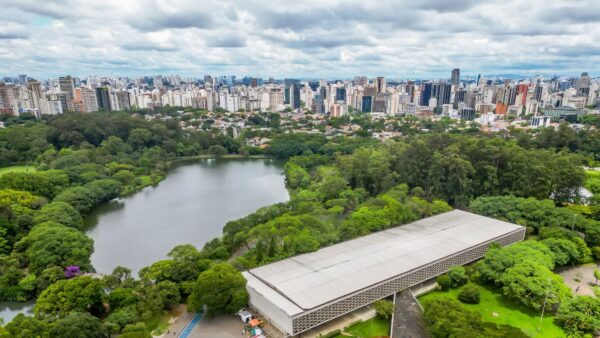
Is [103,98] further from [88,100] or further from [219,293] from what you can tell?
[219,293]

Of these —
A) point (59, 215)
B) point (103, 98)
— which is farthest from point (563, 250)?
point (103, 98)

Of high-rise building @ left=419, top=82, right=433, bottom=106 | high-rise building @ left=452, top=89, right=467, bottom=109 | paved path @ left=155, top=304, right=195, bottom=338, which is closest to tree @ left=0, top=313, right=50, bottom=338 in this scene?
paved path @ left=155, top=304, right=195, bottom=338

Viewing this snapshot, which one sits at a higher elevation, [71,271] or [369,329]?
[71,271]

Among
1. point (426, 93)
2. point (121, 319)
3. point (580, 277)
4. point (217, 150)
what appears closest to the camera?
point (121, 319)

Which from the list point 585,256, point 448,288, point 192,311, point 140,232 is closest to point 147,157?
point 140,232

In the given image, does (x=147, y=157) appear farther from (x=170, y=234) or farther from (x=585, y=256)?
(x=585, y=256)

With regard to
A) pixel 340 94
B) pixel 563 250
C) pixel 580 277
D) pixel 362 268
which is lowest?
pixel 580 277

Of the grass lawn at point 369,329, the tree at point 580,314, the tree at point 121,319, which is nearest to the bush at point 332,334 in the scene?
the grass lawn at point 369,329
